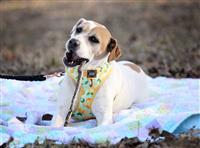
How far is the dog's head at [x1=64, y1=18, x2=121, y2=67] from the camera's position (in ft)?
15.4

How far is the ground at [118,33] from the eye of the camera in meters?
8.30

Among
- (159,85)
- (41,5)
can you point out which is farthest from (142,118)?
(41,5)

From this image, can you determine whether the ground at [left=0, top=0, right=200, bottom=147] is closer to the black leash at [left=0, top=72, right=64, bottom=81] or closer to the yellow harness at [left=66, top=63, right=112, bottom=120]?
the yellow harness at [left=66, top=63, right=112, bottom=120]

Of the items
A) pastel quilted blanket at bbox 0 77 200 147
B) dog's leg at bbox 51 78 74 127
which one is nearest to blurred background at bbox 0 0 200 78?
pastel quilted blanket at bbox 0 77 200 147

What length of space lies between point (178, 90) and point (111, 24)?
26.0ft

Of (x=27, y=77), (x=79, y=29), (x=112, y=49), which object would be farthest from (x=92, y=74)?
(x=27, y=77)

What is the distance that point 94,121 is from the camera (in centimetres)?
507

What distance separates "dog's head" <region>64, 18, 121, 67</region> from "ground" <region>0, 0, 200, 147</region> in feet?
2.56

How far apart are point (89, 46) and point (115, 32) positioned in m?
8.25

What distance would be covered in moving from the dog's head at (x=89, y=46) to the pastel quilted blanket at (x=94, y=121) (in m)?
0.56

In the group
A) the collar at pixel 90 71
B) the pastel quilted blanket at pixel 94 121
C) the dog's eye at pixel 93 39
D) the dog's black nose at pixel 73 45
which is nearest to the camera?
the pastel quilted blanket at pixel 94 121

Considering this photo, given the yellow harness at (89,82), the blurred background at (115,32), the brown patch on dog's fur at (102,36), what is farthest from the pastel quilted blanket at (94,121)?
the blurred background at (115,32)

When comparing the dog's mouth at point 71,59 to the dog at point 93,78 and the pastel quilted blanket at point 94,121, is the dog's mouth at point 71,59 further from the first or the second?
the pastel quilted blanket at point 94,121

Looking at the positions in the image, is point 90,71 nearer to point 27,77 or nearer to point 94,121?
Result: point 94,121
